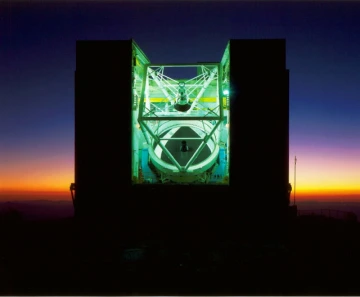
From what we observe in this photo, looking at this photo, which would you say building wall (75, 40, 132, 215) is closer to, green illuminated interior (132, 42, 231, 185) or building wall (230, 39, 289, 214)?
green illuminated interior (132, 42, 231, 185)

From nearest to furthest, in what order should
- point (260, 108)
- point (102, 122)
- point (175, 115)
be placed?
1. point (260, 108)
2. point (102, 122)
3. point (175, 115)

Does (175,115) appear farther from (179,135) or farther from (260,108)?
(260,108)

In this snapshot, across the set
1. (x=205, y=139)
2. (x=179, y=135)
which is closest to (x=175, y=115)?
(x=179, y=135)

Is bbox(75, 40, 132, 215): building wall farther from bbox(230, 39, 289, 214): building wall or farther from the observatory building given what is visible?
bbox(230, 39, 289, 214): building wall

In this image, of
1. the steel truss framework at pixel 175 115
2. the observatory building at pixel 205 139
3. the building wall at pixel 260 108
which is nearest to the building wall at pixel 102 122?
the observatory building at pixel 205 139

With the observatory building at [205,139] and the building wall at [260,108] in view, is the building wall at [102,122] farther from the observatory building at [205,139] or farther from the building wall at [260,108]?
the building wall at [260,108]

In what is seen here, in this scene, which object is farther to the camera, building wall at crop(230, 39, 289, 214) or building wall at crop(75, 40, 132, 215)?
building wall at crop(75, 40, 132, 215)

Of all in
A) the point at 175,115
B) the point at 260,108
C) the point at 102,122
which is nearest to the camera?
the point at 260,108

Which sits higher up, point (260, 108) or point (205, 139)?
point (260, 108)

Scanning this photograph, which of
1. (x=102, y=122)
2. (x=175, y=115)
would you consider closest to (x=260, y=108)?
(x=175, y=115)

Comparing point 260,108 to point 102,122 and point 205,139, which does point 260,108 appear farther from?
point 102,122

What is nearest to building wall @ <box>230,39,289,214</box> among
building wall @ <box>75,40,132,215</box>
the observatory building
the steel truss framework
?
the observatory building

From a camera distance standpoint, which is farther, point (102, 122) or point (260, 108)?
point (102, 122)
